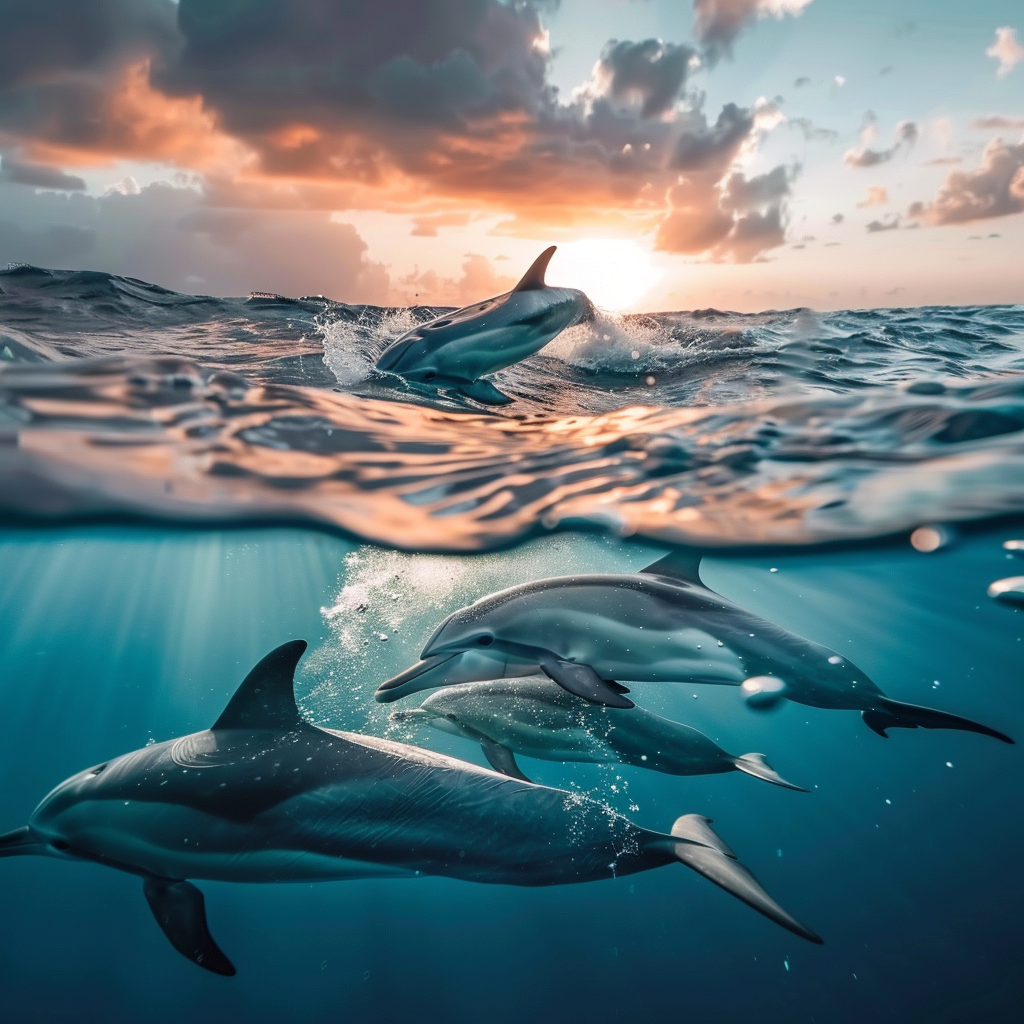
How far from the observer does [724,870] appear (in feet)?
10.0

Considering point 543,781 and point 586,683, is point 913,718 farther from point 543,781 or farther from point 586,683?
point 543,781

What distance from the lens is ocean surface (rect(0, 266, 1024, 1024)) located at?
6043mm

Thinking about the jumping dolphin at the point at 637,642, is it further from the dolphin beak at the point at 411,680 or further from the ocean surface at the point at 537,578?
the ocean surface at the point at 537,578

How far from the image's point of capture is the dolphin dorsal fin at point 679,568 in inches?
195

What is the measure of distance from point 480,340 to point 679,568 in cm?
326

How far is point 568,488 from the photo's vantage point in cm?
693

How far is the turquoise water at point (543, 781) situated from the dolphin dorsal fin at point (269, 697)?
9.36 feet

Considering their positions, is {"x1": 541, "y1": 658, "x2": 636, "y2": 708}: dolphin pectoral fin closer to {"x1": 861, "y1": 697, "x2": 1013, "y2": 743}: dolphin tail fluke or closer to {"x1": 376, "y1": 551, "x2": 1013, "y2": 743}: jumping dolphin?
{"x1": 376, "y1": 551, "x2": 1013, "y2": 743}: jumping dolphin

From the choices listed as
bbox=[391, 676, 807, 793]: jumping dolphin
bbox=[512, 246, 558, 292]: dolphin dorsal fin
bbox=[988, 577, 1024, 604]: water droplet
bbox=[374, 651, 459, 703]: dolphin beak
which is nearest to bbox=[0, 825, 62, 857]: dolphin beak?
bbox=[374, 651, 459, 703]: dolphin beak

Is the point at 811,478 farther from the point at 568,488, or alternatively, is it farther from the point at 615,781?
the point at 615,781

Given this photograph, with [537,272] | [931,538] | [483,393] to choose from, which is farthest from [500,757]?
[931,538]

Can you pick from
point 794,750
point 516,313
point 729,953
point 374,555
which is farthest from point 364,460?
point 794,750

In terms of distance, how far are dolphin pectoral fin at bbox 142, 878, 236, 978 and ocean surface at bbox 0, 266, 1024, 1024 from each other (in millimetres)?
2332

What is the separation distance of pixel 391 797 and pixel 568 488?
161 inches
